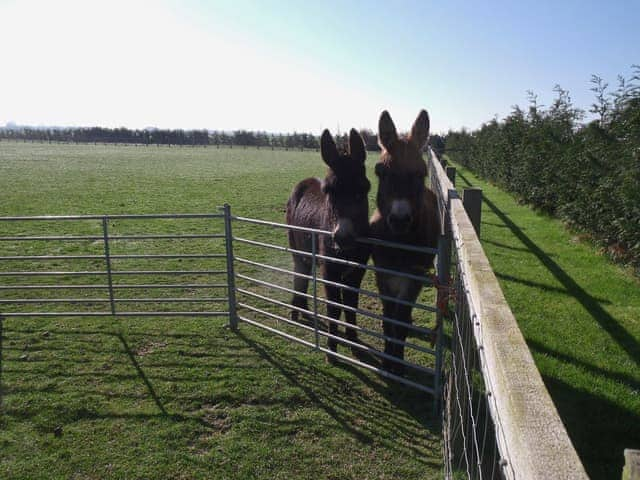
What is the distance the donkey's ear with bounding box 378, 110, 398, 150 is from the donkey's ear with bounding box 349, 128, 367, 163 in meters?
0.23

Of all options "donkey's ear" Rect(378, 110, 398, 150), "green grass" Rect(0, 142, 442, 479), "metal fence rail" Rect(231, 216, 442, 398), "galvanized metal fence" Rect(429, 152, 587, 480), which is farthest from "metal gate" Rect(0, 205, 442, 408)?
"galvanized metal fence" Rect(429, 152, 587, 480)

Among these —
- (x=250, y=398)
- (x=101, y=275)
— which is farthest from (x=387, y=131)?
(x=101, y=275)

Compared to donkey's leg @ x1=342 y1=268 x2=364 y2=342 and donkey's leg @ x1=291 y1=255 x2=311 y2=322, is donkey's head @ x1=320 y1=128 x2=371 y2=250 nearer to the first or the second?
donkey's leg @ x1=342 y1=268 x2=364 y2=342

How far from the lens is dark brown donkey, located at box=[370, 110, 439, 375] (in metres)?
3.47

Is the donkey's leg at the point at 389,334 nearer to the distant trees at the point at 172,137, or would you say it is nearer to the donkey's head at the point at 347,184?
the donkey's head at the point at 347,184

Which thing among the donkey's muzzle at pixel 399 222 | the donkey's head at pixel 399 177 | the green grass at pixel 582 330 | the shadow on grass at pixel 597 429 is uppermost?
the donkey's head at pixel 399 177

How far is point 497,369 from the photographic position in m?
1.27

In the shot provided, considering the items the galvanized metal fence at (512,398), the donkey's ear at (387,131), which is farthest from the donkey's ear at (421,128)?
the galvanized metal fence at (512,398)

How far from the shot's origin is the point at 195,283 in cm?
724

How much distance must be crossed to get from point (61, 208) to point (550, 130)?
15301mm

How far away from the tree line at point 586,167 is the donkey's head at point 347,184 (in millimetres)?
4684

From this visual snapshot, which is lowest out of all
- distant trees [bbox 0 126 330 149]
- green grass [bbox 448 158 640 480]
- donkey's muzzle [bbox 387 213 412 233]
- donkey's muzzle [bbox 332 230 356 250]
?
green grass [bbox 448 158 640 480]

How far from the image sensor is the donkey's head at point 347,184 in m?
3.79

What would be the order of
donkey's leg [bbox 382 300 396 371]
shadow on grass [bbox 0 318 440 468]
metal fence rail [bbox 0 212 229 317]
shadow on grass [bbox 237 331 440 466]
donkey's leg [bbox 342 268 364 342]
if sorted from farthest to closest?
1. metal fence rail [bbox 0 212 229 317]
2. donkey's leg [bbox 342 268 364 342]
3. donkey's leg [bbox 382 300 396 371]
4. shadow on grass [bbox 0 318 440 468]
5. shadow on grass [bbox 237 331 440 466]
